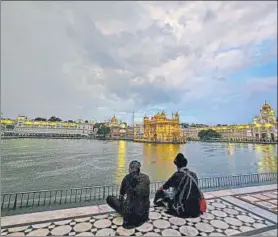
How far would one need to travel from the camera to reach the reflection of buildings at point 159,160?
70.3 inches

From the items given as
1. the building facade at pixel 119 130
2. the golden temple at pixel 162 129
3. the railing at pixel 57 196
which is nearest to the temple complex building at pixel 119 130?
the building facade at pixel 119 130

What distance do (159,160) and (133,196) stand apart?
1.60 feet

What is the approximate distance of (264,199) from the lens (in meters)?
2.27

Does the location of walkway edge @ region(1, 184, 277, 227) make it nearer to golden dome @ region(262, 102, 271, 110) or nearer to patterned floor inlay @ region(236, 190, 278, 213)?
patterned floor inlay @ region(236, 190, 278, 213)

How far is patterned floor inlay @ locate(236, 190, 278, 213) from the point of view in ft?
6.73

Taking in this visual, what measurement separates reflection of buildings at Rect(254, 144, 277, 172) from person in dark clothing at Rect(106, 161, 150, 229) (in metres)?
2.10

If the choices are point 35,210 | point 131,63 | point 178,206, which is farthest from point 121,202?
point 131,63

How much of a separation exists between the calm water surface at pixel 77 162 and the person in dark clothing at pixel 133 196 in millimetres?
154

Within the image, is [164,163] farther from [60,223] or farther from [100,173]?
[60,223]

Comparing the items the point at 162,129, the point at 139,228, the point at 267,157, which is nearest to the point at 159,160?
the point at 162,129

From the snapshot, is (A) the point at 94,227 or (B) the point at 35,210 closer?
(A) the point at 94,227

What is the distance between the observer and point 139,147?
6.27 feet

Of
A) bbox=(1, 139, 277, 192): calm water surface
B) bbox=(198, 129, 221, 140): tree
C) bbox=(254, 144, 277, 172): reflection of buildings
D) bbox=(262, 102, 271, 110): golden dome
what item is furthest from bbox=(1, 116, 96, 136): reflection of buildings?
bbox=(254, 144, 277, 172): reflection of buildings

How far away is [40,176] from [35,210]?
38 centimetres
